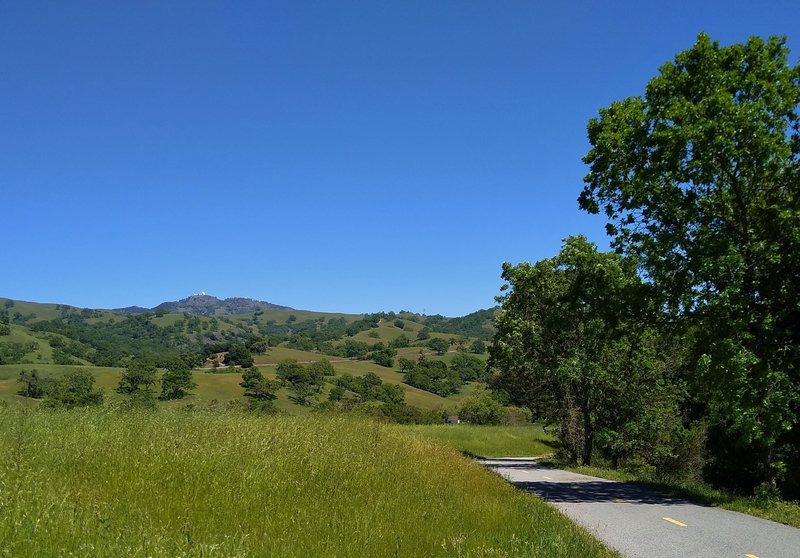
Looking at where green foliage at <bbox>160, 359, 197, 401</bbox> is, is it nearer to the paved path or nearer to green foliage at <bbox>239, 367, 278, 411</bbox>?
green foliage at <bbox>239, 367, 278, 411</bbox>

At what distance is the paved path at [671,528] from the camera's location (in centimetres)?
854

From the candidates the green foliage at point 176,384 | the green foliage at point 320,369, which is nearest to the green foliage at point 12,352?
the green foliage at point 176,384

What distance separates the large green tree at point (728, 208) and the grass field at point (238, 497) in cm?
696

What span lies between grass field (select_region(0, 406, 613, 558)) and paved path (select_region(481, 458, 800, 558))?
1.11m

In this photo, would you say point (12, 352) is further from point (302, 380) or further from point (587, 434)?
point (587, 434)

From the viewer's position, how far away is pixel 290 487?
353 inches

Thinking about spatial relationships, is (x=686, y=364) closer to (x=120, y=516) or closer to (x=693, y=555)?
(x=693, y=555)

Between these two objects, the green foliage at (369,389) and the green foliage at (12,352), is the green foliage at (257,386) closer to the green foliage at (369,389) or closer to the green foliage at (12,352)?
the green foliage at (369,389)

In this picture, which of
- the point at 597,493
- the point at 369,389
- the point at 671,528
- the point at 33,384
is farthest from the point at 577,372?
the point at 369,389

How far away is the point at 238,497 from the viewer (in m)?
8.11

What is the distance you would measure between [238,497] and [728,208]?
14177mm

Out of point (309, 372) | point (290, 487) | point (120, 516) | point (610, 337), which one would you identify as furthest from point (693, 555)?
point (309, 372)

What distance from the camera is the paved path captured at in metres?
8.54

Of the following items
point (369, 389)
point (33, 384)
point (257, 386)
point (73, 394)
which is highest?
point (73, 394)
